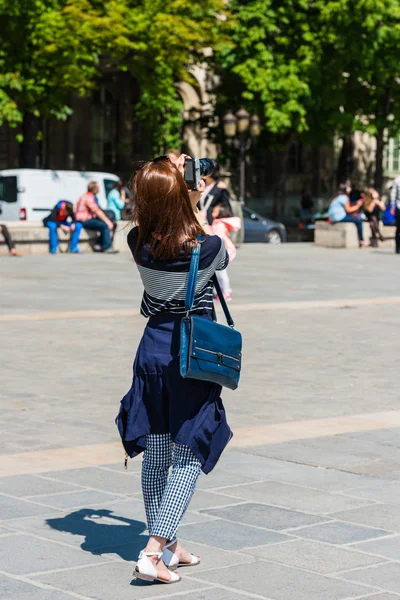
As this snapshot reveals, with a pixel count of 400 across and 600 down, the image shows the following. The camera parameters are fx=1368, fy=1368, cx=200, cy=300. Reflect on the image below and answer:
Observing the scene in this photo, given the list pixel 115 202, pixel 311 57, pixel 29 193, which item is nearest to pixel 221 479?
pixel 115 202

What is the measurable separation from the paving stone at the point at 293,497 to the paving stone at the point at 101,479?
467mm

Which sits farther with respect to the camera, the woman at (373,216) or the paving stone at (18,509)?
the woman at (373,216)

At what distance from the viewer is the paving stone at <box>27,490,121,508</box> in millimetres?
6207

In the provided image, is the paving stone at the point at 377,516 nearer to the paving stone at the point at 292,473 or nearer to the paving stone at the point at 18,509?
the paving stone at the point at 292,473

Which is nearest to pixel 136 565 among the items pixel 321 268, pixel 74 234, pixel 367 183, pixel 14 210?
pixel 321 268

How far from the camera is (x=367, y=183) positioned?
54781mm

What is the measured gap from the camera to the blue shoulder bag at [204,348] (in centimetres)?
498

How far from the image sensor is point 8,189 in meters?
31.2

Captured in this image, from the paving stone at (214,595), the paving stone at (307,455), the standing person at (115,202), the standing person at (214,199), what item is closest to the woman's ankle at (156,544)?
the paving stone at (214,595)

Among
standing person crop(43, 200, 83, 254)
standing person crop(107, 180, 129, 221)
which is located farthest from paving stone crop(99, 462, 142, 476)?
standing person crop(107, 180, 129, 221)

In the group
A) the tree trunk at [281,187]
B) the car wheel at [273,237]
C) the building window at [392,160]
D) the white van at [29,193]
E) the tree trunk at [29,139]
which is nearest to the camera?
the white van at [29,193]

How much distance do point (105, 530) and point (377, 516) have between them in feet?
4.03

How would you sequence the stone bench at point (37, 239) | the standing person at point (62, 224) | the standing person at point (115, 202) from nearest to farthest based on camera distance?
the standing person at point (62, 224) < the stone bench at point (37, 239) < the standing person at point (115, 202)

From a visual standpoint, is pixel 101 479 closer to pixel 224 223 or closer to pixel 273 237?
pixel 224 223
